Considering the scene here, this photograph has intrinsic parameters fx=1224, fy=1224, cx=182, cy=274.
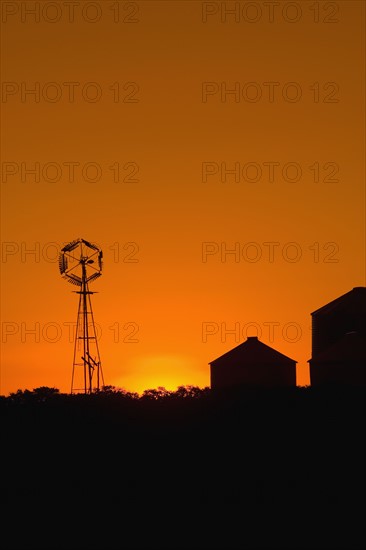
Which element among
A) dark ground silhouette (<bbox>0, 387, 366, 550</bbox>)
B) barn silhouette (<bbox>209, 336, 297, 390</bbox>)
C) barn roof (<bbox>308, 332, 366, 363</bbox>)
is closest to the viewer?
dark ground silhouette (<bbox>0, 387, 366, 550</bbox>)

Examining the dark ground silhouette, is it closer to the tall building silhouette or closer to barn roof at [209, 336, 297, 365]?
the tall building silhouette

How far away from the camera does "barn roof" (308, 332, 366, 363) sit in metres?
70.3

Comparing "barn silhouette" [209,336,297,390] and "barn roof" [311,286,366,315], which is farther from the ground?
"barn roof" [311,286,366,315]

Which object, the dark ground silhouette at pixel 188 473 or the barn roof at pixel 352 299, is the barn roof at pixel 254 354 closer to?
the barn roof at pixel 352 299

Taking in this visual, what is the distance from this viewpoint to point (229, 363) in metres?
75.9

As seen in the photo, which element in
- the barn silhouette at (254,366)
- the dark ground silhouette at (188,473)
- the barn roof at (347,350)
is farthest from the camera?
the barn silhouette at (254,366)

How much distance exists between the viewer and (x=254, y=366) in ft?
247

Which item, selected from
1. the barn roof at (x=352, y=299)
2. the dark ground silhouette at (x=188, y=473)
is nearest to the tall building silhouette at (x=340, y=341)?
the barn roof at (x=352, y=299)

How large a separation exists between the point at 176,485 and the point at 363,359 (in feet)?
88.3

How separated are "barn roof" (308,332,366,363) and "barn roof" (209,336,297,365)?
4.12 meters

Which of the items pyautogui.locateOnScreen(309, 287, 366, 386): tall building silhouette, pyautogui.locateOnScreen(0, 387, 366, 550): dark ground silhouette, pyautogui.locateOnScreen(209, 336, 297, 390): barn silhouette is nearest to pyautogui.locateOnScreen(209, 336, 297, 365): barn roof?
pyautogui.locateOnScreen(209, 336, 297, 390): barn silhouette

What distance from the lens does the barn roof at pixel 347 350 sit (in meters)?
70.3

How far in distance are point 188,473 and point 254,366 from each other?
2927cm

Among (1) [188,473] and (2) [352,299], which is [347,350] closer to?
(2) [352,299]
